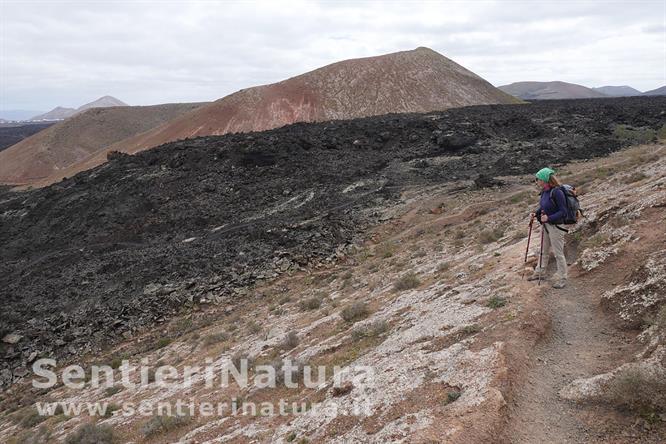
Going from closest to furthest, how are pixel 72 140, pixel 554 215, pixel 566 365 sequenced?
pixel 566 365
pixel 554 215
pixel 72 140

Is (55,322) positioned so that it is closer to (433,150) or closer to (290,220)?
(290,220)

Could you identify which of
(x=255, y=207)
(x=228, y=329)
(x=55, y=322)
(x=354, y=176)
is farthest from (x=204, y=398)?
(x=354, y=176)

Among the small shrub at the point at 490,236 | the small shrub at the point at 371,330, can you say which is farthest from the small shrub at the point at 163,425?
the small shrub at the point at 490,236

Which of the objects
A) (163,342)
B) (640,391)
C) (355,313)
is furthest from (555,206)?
(163,342)

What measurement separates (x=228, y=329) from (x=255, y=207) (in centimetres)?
1169

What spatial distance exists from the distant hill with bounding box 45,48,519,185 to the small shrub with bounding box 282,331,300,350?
42.1m

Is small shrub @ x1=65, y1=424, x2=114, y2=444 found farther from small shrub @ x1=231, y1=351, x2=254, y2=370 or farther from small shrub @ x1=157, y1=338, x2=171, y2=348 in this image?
small shrub @ x1=157, y1=338, x2=171, y2=348

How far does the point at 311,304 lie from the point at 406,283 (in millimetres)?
2914

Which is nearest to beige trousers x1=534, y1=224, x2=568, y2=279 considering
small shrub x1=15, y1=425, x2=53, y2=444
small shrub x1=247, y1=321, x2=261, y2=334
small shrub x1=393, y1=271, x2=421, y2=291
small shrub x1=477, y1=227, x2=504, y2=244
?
small shrub x1=393, y1=271, x2=421, y2=291

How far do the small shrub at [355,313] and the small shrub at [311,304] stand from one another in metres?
2.04

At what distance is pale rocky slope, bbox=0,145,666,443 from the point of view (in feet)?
16.6

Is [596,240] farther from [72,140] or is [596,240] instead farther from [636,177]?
[72,140]

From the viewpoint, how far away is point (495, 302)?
7203 millimetres

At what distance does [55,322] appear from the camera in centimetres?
1547
